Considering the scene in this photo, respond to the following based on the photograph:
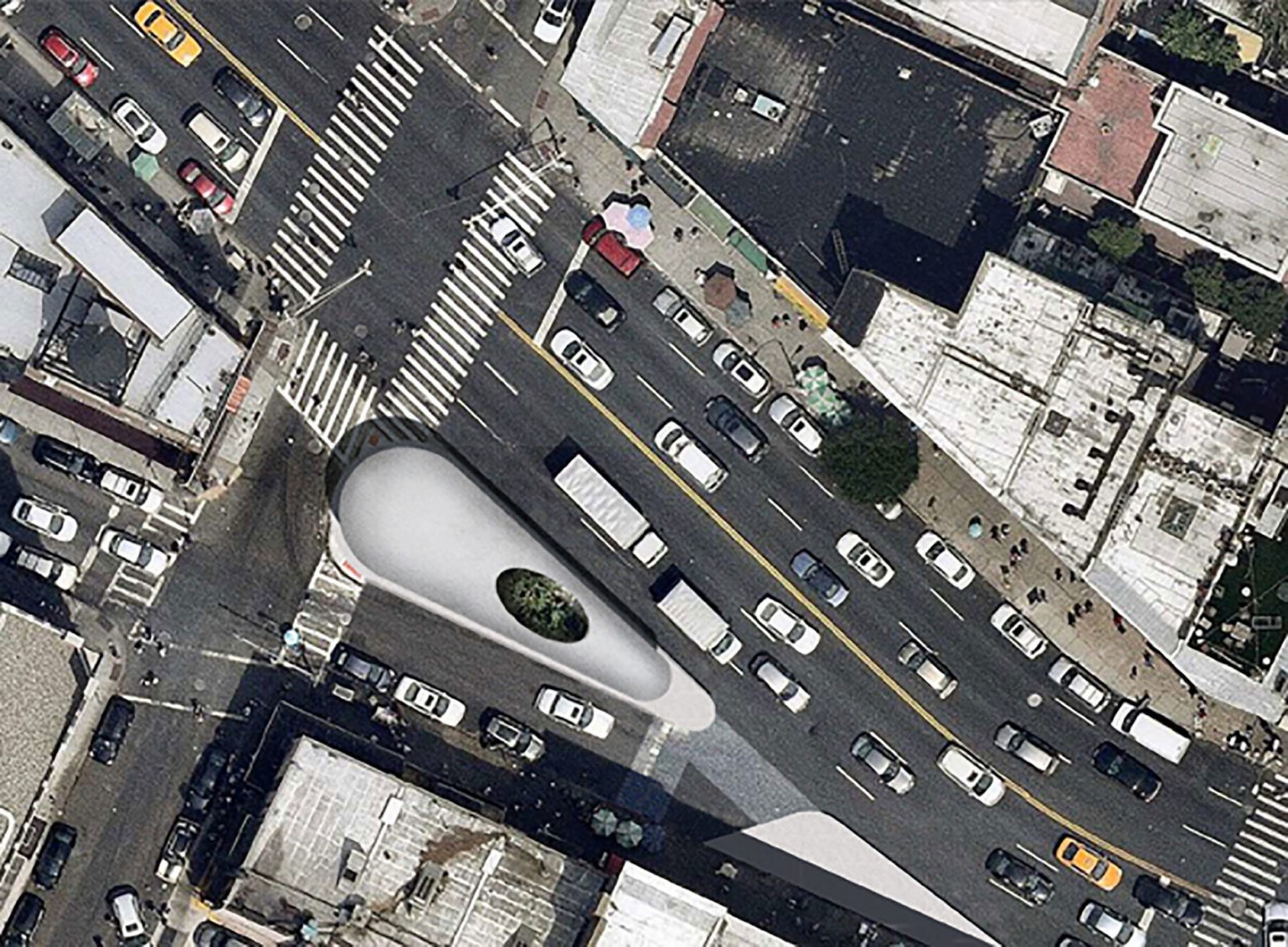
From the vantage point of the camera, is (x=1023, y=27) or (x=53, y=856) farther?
(x=53, y=856)

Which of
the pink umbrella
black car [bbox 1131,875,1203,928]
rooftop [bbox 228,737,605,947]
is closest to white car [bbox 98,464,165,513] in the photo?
rooftop [bbox 228,737,605,947]

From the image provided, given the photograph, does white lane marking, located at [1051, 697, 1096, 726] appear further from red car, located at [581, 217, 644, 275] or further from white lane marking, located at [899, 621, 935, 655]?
red car, located at [581, 217, 644, 275]

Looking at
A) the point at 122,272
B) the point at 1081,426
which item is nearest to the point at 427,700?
the point at 122,272

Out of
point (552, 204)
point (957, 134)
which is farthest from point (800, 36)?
point (552, 204)

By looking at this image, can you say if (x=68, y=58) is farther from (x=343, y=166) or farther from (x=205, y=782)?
(x=205, y=782)

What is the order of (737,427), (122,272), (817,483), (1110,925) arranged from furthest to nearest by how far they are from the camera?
(817,483) → (737,427) → (1110,925) → (122,272)

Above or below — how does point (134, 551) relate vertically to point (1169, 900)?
below
